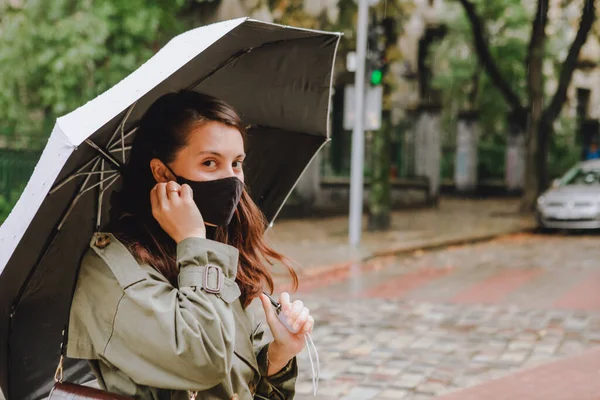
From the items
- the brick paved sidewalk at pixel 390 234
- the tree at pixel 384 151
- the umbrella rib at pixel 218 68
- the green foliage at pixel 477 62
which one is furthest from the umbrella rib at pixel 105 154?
the green foliage at pixel 477 62

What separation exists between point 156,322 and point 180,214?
0.99 ft

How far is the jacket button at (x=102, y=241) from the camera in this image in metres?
1.97

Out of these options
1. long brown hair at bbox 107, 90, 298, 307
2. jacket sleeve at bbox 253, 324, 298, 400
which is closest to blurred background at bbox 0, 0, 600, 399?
jacket sleeve at bbox 253, 324, 298, 400

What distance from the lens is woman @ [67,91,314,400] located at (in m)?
1.84

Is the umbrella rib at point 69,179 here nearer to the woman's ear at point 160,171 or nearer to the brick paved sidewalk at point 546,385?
the woman's ear at point 160,171

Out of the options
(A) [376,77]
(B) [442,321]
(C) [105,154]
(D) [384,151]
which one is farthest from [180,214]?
(D) [384,151]

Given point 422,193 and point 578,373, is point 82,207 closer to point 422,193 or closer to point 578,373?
point 578,373

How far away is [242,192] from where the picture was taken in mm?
2238

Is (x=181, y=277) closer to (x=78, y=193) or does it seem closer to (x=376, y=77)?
(x=78, y=193)

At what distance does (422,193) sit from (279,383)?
75.2 ft

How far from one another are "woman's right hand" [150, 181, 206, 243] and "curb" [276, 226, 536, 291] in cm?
651

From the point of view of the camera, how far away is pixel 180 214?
6.58 ft

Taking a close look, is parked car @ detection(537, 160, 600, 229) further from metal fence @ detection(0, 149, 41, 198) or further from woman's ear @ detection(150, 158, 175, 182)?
woman's ear @ detection(150, 158, 175, 182)

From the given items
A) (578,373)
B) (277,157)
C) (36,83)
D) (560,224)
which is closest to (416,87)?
(560,224)
